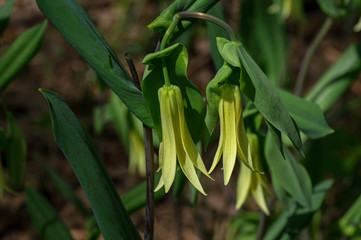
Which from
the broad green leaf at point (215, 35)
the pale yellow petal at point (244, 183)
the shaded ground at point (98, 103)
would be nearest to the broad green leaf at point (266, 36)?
the shaded ground at point (98, 103)

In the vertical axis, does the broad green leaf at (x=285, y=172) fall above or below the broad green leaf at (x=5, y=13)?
below

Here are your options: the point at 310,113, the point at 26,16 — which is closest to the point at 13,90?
the point at 26,16

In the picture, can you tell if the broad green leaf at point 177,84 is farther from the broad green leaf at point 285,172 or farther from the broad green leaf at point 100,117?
the broad green leaf at point 100,117

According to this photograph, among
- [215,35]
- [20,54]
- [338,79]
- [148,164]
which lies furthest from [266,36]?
[148,164]

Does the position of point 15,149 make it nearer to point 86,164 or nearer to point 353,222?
point 86,164

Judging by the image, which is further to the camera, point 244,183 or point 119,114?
point 119,114

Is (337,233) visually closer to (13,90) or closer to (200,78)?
(200,78)
